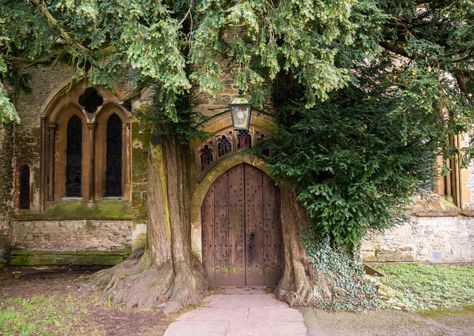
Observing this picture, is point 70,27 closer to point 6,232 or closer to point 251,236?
point 251,236

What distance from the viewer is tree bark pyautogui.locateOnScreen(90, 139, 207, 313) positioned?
5.75 m

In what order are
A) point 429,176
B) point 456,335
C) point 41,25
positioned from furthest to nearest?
point 429,176
point 41,25
point 456,335

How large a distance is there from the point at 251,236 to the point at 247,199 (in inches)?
27.2

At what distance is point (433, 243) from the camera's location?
8.73 meters

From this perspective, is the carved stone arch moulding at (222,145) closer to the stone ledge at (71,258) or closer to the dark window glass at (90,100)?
the stone ledge at (71,258)

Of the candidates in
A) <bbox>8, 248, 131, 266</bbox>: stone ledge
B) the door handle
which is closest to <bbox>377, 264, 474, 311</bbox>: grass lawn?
the door handle

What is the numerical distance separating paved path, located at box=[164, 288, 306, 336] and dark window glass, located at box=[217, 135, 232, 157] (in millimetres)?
2587

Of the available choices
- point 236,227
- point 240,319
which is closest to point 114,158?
point 236,227

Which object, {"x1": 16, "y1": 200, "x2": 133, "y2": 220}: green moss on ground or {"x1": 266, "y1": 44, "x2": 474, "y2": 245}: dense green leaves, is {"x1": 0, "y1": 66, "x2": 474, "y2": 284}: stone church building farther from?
{"x1": 266, "y1": 44, "x2": 474, "y2": 245}: dense green leaves

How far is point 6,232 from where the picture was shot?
356 inches

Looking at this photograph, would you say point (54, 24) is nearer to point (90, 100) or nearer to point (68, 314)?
point (68, 314)

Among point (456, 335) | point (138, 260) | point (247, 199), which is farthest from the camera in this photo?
point (247, 199)

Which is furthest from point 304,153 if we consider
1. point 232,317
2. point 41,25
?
point 41,25

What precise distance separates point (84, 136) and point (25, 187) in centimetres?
188
